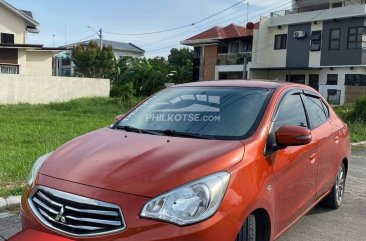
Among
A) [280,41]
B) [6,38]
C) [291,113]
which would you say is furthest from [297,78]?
[291,113]

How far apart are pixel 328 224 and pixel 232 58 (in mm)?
35501

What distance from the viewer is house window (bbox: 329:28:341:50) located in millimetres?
32344

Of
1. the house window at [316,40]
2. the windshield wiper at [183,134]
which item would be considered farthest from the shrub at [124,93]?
the windshield wiper at [183,134]

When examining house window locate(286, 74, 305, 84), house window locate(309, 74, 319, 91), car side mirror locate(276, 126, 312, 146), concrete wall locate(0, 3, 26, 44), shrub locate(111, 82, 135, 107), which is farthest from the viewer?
house window locate(286, 74, 305, 84)

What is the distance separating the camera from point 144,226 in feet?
8.54

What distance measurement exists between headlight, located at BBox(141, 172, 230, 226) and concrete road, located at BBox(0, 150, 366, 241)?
193 centimetres

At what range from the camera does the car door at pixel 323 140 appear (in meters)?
4.57

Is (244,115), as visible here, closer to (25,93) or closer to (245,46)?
(25,93)

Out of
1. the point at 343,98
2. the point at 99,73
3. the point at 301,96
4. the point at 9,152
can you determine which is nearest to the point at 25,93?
the point at 9,152

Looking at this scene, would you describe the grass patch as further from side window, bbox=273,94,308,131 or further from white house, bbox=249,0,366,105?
white house, bbox=249,0,366,105

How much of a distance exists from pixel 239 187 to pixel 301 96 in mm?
2018

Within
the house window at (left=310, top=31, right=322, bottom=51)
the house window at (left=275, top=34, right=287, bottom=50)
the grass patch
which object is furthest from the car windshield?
the house window at (left=275, top=34, right=287, bottom=50)

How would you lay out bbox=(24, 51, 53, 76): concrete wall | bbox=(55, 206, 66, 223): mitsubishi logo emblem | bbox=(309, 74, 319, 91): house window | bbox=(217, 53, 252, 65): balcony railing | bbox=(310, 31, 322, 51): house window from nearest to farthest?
bbox=(55, 206, 66, 223): mitsubishi logo emblem < bbox=(24, 51, 53, 76): concrete wall < bbox=(310, 31, 322, 51): house window < bbox=(309, 74, 319, 91): house window < bbox=(217, 53, 252, 65): balcony railing

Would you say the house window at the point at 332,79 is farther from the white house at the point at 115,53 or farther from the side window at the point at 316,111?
the white house at the point at 115,53
